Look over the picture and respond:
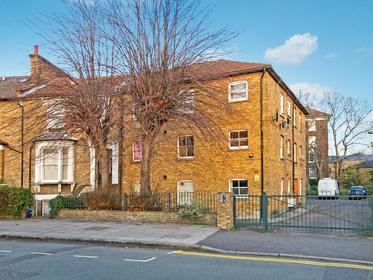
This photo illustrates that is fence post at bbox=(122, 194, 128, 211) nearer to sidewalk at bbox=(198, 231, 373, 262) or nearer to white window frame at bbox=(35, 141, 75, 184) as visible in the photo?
sidewalk at bbox=(198, 231, 373, 262)

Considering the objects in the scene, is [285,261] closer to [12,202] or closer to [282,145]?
[12,202]

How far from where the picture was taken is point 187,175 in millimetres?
22828

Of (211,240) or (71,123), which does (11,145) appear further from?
(211,240)

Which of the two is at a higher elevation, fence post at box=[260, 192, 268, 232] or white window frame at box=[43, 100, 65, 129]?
white window frame at box=[43, 100, 65, 129]

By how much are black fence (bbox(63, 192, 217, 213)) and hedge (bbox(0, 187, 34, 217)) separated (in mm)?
2062

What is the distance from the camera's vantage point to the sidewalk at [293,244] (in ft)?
32.7

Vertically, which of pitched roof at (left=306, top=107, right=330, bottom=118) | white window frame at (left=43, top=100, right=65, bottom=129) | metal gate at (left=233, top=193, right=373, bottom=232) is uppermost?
pitched roof at (left=306, top=107, right=330, bottom=118)

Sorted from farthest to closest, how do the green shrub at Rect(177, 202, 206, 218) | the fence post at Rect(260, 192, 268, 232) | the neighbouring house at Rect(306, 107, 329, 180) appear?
1. the neighbouring house at Rect(306, 107, 329, 180)
2. the green shrub at Rect(177, 202, 206, 218)
3. the fence post at Rect(260, 192, 268, 232)

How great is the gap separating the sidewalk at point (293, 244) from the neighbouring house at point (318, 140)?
43.0m

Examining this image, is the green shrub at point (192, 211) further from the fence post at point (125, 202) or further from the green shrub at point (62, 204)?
the green shrub at point (62, 204)

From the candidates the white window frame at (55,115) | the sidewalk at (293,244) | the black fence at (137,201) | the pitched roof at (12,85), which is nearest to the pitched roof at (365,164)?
the pitched roof at (12,85)

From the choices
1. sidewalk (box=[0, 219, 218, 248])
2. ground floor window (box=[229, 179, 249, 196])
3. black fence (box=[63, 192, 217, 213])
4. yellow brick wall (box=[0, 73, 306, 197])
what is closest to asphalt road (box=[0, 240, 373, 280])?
sidewalk (box=[0, 219, 218, 248])

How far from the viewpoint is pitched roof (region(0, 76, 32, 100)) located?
2527cm

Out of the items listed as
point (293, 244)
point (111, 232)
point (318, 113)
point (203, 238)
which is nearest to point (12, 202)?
point (111, 232)
